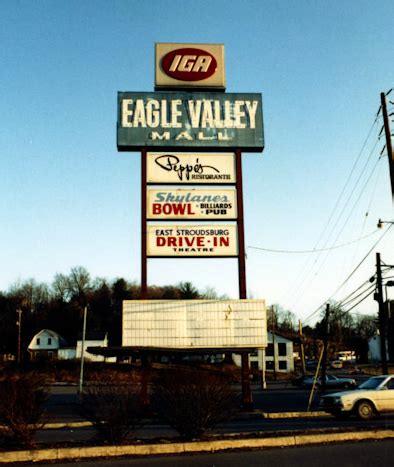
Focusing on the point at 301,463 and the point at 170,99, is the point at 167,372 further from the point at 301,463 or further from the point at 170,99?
the point at 170,99

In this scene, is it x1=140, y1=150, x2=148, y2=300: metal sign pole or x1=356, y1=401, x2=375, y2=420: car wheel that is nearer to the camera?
x1=356, y1=401, x2=375, y2=420: car wheel

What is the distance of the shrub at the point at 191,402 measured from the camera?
10359mm

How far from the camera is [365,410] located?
54.3 ft

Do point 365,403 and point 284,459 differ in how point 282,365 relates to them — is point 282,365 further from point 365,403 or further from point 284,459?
point 284,459

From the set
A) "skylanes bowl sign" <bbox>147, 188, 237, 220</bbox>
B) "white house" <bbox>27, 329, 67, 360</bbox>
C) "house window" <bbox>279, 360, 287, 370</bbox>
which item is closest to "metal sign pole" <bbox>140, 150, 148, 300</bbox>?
"skylanes bowl sign" <bbox>147, 188, 237, 220</bbox>

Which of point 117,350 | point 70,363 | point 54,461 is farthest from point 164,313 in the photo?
point 70,363

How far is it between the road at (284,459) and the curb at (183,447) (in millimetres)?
288

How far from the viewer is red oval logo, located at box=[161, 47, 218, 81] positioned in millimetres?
23516

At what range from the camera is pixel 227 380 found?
1162 centimetres

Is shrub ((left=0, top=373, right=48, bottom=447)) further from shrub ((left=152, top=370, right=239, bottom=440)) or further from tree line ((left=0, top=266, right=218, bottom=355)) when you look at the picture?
tree line ((left=0, top=266, right=218, bottom=355))

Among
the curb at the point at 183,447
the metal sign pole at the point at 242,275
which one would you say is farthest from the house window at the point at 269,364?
the curb at the point at 183,447

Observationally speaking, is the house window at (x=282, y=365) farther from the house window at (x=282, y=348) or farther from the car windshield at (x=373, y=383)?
the car windshield at (x=373, y=383)

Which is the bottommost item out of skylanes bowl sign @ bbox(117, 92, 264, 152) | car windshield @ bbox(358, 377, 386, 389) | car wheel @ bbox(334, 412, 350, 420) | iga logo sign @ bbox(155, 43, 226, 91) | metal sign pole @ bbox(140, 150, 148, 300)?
car wheel @ bbox(334, 412, 350, 420)

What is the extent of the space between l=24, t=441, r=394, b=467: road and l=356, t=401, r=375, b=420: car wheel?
6756mm
